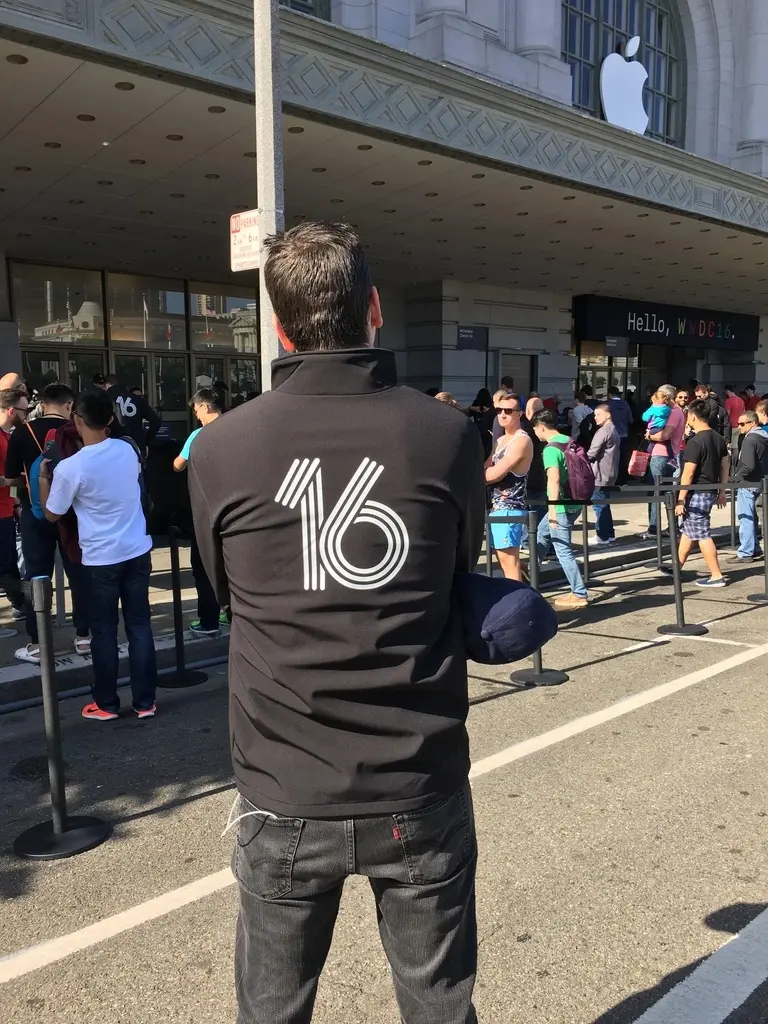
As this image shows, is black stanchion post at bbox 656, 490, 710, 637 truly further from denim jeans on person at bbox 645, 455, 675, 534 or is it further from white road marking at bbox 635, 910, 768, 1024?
denim jeans on person at bbox 645, 455, 675, 534

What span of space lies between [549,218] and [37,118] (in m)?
10.0

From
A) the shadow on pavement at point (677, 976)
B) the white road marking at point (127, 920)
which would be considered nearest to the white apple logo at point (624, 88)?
the white road marking at point (127, 920)

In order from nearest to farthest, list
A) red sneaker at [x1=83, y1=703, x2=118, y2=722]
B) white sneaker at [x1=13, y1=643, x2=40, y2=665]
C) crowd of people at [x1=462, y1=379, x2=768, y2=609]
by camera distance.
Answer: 1. red sneaker at [x1=83, y1=703, x2=118, y2=722]
2. white sneaker at [x1=13, y1=643, x2=40, y2=665]
3. crowd of people at [x1=462, y1=379, x2=768, y2=609]

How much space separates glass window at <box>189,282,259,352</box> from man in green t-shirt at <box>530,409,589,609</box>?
15.9 meters

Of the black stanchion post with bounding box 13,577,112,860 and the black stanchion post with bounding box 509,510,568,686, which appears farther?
the black stanchion post with bounding box 509,510,568,686

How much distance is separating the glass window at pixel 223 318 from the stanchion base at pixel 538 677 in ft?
58.9

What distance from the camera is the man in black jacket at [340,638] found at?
1.48 meters

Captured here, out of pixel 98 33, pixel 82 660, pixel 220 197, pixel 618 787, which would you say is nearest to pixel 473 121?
pixel 220 197

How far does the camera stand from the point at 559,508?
7.82m

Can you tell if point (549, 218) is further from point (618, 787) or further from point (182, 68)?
point (618, 787)

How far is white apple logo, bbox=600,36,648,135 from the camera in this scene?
21078mm

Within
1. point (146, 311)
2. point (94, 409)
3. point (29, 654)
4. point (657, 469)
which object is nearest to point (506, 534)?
point (94, 409)

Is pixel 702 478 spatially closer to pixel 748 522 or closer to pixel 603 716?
pixel 748 522

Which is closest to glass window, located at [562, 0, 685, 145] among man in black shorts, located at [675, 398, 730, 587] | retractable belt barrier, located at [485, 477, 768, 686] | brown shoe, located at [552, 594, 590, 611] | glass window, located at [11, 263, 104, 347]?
glass window, located at [11, 263, 104, 347]
